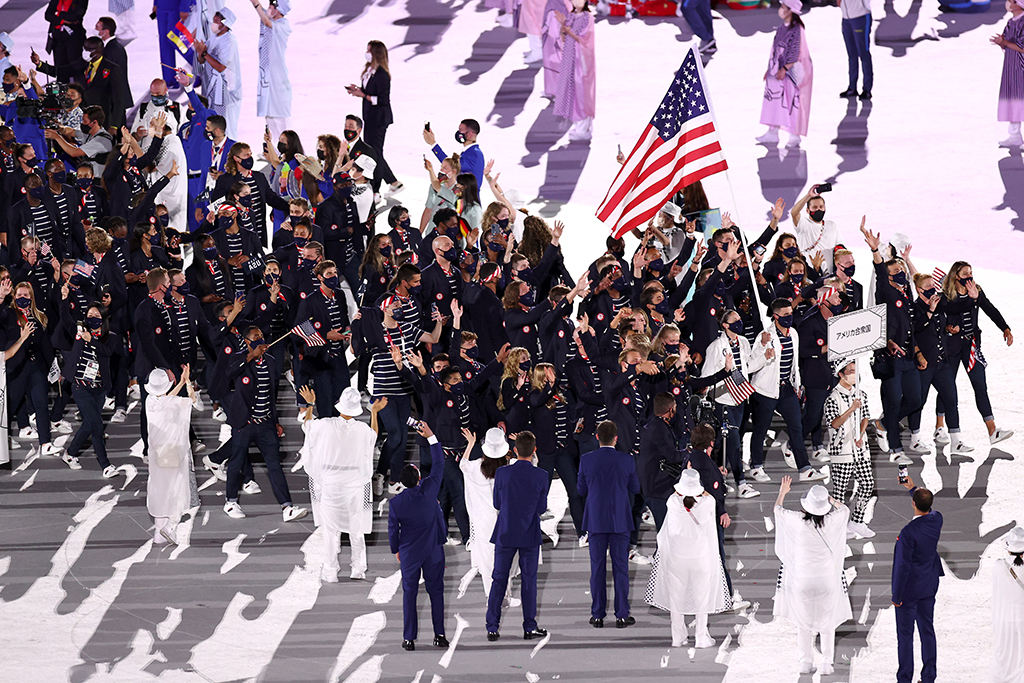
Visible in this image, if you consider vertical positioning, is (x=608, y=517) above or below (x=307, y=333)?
below

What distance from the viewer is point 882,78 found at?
25547mm

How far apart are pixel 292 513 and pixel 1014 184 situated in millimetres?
12788

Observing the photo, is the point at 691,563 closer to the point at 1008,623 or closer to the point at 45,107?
the point at 1008,623

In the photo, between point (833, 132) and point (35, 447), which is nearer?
point (35, 447)

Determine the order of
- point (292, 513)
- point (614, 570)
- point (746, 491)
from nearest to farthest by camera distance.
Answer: point (614, 570) < point (292, 513) < point (746, 491)

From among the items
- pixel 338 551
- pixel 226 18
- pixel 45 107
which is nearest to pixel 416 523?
pixel 338 551

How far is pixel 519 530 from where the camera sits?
11.3m

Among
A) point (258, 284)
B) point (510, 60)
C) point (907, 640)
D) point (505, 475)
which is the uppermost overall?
point (510, 60)

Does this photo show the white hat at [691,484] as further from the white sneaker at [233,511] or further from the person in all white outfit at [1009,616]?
the white sneaker at [233,511]

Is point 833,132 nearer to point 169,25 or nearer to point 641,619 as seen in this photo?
point 169,25

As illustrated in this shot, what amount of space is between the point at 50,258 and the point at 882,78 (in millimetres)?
15142

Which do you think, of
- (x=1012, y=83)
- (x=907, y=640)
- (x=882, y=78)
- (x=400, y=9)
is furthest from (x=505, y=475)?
(x=400, y=9)

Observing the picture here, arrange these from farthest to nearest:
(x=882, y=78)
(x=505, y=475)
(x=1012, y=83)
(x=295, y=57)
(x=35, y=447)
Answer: (x=295, y=57), (x=882, y=78), (x=1012, y=83), (x=35, y=447), (x=505, y=475)

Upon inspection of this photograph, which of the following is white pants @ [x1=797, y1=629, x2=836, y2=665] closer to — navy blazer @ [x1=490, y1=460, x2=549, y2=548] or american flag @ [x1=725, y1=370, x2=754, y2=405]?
navy blazer @ [x1=490, y1=460, x2=549, y2=548]
